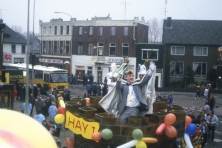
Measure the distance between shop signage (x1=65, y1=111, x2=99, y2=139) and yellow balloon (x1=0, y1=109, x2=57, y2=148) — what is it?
3661 mm

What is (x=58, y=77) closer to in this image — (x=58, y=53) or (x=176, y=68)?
(x=176, y=68)

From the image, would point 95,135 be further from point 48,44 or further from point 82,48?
point 48,44

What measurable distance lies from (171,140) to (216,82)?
3650 cm

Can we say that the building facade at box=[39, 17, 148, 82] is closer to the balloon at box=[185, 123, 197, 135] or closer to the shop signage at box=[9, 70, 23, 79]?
the shop signage at box=[9, 70, 23, 79]

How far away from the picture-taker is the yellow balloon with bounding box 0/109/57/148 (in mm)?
1719

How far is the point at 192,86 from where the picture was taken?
39500mm

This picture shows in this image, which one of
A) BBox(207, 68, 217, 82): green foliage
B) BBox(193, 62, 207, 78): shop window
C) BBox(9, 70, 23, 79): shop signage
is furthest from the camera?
BBox(193, 62, 207, 78): shop window

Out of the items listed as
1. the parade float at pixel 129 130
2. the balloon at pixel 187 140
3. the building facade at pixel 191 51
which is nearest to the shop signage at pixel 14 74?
the building facade at pixel 191 51

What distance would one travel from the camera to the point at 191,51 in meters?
42.8

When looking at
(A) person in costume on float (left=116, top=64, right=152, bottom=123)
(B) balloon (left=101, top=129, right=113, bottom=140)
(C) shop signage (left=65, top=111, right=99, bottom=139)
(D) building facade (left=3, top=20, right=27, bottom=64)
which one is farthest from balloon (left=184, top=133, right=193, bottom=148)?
(D) building facade (left=3, top=20, right=27, bottom=64)

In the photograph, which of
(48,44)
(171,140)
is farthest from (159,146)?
(48,44)

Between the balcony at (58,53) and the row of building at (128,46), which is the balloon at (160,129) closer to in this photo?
the row of building at (128,46)

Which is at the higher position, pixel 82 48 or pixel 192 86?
pixel 82 48

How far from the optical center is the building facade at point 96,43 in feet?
152
